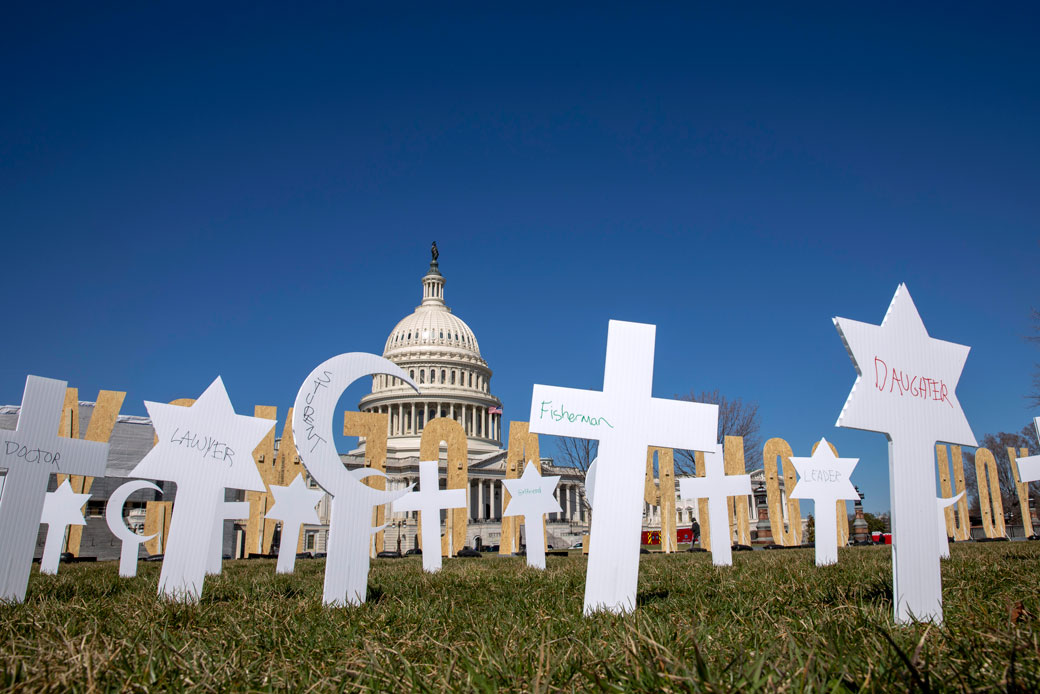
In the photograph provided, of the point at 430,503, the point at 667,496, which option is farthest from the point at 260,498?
the point at 667,496

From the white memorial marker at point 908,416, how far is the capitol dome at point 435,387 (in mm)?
82658

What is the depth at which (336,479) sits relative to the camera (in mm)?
6711

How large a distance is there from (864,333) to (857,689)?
11.3 ft

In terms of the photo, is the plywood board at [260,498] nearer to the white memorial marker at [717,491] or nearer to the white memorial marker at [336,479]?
the white memorial marker at [717,491]

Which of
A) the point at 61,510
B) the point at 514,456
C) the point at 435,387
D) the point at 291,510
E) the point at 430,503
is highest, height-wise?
the point at 435,387

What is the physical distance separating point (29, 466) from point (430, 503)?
6958 millimetres

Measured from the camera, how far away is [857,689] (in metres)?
2.25

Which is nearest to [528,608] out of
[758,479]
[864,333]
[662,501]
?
[864,333]

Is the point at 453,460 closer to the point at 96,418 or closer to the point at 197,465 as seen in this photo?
the point at 96,418

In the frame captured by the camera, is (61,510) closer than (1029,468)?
No

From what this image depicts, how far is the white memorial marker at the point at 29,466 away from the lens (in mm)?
6691

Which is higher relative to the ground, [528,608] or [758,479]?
[758,479]

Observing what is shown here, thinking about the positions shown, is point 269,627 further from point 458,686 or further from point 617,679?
point 617,679

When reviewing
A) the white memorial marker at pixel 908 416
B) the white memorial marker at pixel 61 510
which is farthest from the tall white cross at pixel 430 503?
the white memorial marker at pixel 908 416
